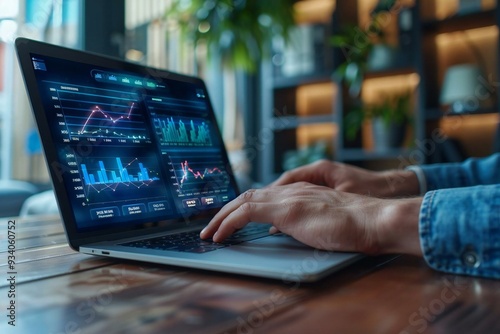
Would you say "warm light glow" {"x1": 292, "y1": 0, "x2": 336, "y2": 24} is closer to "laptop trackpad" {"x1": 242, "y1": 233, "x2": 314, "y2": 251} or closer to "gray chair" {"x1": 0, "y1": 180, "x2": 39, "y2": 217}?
"gray chair" {"x1": 0, "y1": 180, "x2": 39, "y2": 217}

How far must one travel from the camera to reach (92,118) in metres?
0.71

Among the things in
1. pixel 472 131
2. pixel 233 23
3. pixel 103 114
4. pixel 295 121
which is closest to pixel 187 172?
pixel 103 114

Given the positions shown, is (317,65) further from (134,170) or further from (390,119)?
(134,170)

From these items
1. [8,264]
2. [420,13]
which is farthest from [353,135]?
[8,264]

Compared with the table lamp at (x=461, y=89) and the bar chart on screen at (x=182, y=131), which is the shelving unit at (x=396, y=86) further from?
the bar chart on screen at (x=182, y=131)

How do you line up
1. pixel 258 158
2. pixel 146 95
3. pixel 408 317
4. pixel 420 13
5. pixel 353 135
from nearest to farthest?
pixel 408 317, pixel 146 95, pixel 420 13, pixel 353 135, pixel 258 158

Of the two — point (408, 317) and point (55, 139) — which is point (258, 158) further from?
point (408, 317)

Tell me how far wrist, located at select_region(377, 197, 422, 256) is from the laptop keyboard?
198 millimetres

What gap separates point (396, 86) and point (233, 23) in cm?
120

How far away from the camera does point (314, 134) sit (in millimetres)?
3465

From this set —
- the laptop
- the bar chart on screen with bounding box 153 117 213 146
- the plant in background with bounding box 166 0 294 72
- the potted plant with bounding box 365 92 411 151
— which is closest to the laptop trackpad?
the laptop

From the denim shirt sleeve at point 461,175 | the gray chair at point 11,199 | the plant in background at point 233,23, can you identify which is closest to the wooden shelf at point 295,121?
the plant in background at point 233,23

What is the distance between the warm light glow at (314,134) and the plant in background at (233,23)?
2.72ft

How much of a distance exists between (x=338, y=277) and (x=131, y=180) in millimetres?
389
